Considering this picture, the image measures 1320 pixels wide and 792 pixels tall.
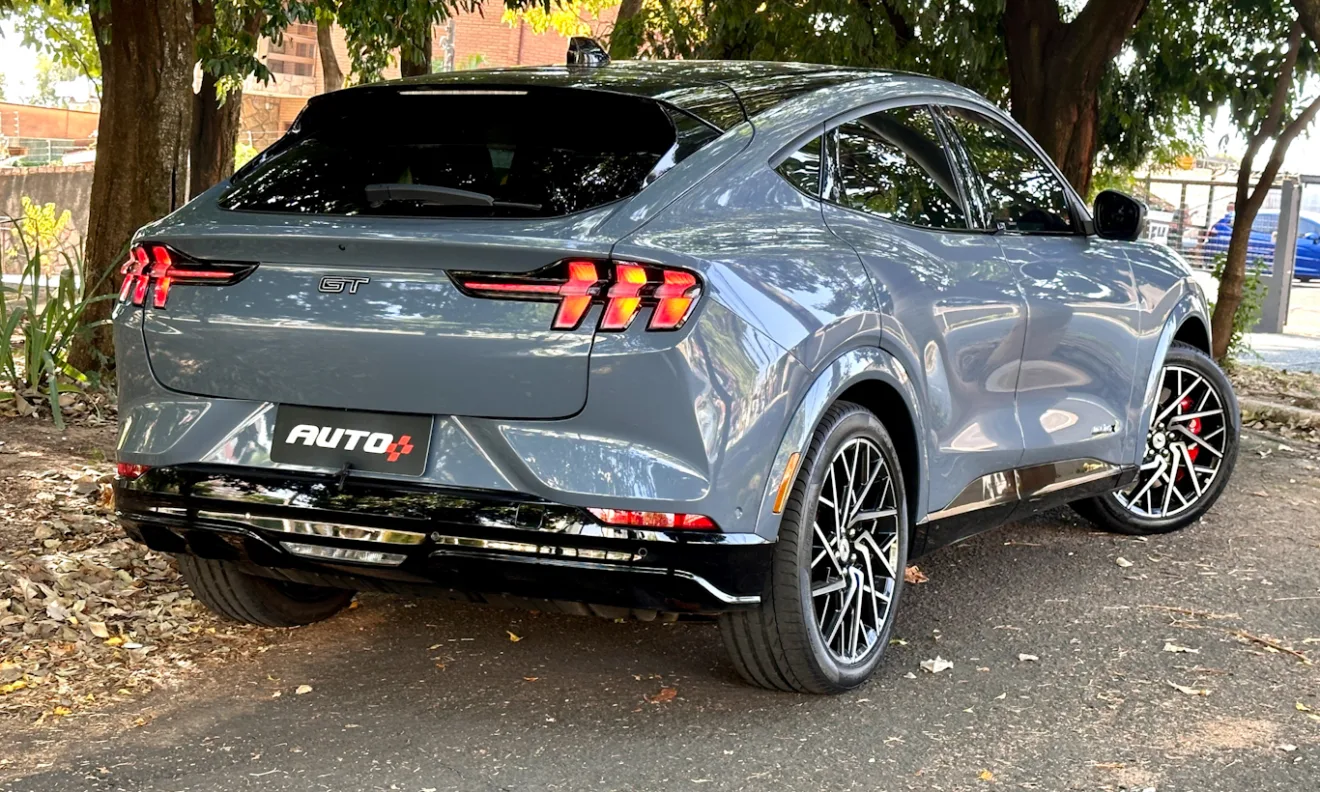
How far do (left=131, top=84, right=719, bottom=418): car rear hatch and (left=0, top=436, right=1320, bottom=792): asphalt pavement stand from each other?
0.89m

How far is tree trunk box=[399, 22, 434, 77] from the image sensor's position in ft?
36.6

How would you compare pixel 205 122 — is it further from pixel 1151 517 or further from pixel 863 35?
pixel 1151 517

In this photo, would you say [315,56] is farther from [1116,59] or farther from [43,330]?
[43,330]

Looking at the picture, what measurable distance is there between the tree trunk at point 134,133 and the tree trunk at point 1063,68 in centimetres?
525

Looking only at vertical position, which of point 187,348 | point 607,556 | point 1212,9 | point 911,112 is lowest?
point 607,556

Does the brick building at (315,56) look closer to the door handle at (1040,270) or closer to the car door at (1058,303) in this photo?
the car door at (1058,303)

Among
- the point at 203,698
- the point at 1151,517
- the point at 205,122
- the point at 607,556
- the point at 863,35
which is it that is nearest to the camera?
the point at 607,556

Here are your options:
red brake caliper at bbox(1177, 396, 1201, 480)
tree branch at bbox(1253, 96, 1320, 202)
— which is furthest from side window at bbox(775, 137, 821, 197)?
tree branch at bbox(1253, 96, 1320, 202)

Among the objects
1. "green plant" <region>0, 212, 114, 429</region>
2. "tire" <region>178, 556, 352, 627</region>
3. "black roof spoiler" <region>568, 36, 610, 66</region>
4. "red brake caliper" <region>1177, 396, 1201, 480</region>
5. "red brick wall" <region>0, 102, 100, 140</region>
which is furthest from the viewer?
"red brick wall" <region>0, 102, 100, 140</region>

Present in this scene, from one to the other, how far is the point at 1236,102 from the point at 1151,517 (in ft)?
21.0

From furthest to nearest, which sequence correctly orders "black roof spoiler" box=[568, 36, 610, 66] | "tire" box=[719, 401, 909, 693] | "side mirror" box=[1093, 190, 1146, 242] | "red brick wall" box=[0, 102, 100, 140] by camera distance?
"red brick wall" box=[0, 102, 100, 140] → "side mirror" box=[1093, 190, 1146, 242] → "black roof spoiler" box=[568, 36, 610, 66] → "tire" box=[719, 401, 909, 693]

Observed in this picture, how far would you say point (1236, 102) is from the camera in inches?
478

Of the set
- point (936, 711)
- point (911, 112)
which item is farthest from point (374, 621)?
point (911, 112)

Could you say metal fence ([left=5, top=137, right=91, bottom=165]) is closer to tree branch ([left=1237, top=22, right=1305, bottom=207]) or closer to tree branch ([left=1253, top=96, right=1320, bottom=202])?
tree branch ([left=1237, top=22, right=1305, bottom=207])
